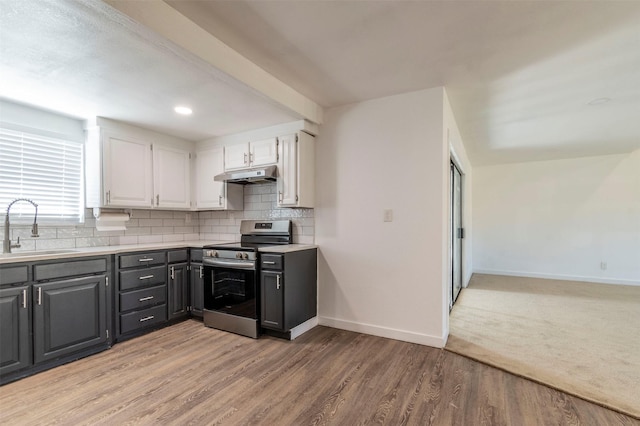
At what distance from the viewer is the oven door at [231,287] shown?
9.89ft

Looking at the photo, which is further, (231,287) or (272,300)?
(231,287)

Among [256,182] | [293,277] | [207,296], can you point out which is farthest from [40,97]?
[293,277]

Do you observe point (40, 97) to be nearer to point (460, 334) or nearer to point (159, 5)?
point (159, 5)

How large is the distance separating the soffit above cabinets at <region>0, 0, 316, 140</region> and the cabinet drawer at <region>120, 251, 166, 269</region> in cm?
145

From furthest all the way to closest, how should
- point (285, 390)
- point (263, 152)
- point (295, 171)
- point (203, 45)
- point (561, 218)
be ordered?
point (561, 218)
point (263, 152)
point (295, 171)
point (285, 390)
point (203, 45)

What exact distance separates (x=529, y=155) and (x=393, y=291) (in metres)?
4.52

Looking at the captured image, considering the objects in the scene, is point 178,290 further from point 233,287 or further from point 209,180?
point 209,180

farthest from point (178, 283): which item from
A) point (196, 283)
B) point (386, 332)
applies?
point (386, 332)

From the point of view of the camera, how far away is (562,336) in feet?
9.94

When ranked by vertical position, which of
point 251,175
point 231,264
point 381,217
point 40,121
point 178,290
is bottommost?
point 178,290

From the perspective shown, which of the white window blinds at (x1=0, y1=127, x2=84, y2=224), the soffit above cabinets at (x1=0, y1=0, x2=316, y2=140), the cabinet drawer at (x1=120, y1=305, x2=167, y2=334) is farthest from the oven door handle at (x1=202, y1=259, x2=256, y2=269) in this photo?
the soffit above cabinets at (x1=0, y1=0, x2=316, y2=140)

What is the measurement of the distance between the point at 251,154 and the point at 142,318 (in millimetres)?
2109

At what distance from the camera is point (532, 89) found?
2.82 meters

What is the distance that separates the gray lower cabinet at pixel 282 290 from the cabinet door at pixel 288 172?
0.61m
